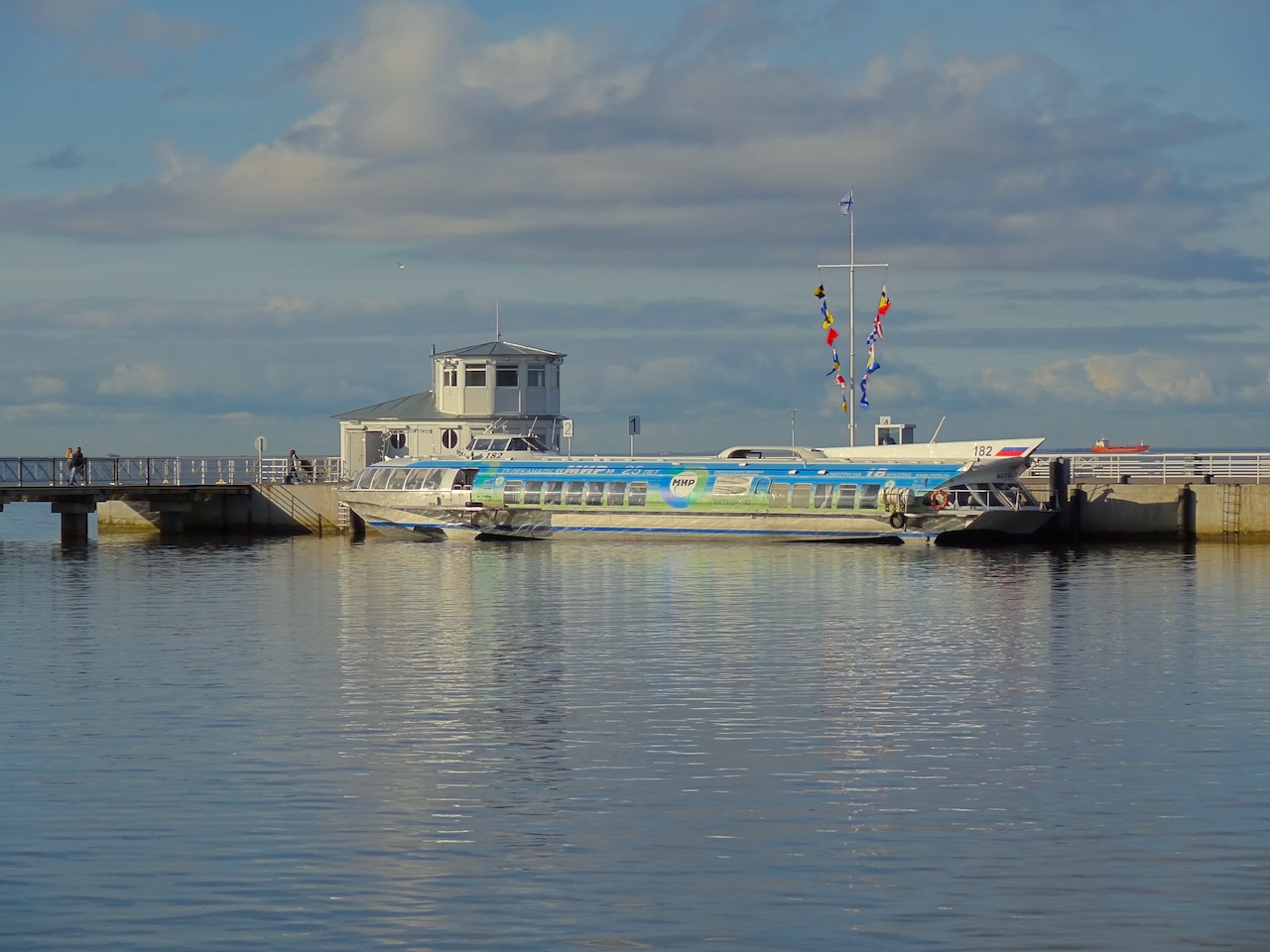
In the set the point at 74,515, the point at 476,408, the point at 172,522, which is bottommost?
the point at 172,522

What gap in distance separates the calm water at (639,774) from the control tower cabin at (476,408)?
110 ft

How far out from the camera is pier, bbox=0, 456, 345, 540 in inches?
3054

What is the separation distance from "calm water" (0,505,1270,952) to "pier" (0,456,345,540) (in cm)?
3162

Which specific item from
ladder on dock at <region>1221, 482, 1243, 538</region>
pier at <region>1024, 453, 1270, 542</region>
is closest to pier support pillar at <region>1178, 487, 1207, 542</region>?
pier at <region>1024, 453, 1270, 542</region>

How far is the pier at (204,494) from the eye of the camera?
77562mm

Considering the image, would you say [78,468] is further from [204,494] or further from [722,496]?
[722,496]

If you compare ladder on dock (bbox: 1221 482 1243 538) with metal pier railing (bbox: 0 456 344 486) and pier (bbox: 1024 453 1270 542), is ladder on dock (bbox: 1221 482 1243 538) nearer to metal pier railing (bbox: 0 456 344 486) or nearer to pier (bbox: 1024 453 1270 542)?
pier (bbox: 1024 453 1270 542)

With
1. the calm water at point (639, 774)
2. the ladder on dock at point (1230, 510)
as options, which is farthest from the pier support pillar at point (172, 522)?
the ladder on dock at point (1230, 510)

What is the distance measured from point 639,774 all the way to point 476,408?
58.2m

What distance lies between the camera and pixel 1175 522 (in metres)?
70.0

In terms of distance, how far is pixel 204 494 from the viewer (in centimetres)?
7988

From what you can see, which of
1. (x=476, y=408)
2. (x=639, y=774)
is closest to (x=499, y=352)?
(x=476, y=408)

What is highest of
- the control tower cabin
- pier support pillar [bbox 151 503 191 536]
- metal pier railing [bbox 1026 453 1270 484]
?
the control tower cabin

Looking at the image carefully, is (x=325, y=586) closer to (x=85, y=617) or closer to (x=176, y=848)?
(x=85, y=617)
